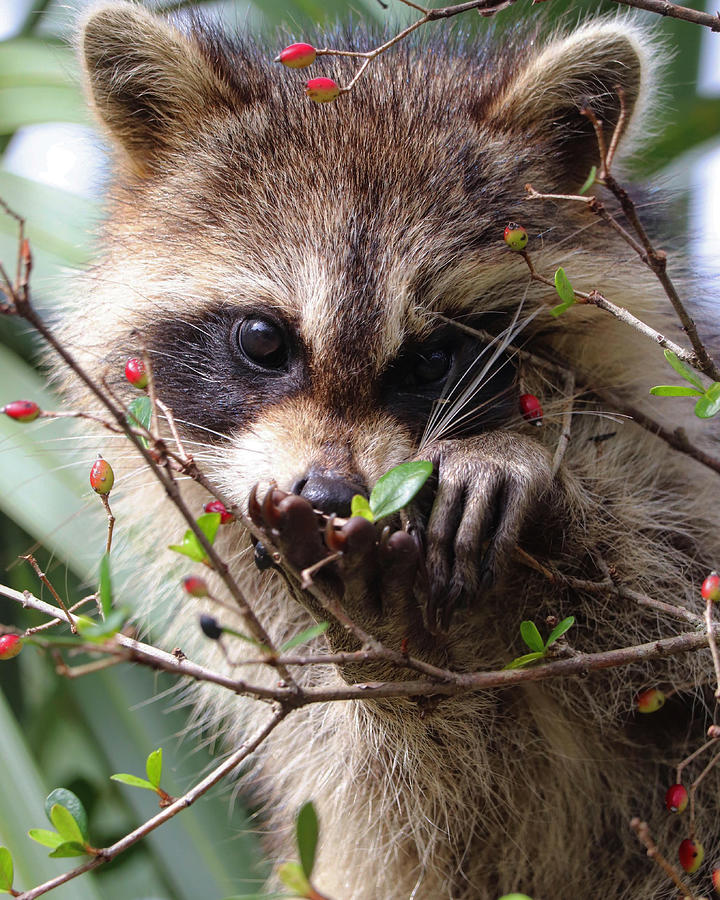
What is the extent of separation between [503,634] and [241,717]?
27.3 inches

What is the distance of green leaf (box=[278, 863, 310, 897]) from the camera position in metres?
0.77

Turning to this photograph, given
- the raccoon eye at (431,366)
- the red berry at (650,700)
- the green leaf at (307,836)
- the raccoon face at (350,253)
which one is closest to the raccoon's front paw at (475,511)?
the raccoon face at (350,253)

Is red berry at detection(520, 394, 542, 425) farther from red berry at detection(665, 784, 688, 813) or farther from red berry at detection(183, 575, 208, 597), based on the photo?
red berry at detection(183, 575, 208, 597)

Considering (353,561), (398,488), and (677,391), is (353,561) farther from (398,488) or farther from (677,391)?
(677,391)

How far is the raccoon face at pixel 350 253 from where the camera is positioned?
141cm

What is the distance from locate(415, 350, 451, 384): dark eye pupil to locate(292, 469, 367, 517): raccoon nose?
0.99ft

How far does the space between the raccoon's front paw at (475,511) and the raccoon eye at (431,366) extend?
121 mm

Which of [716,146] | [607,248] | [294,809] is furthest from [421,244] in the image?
[716,146]

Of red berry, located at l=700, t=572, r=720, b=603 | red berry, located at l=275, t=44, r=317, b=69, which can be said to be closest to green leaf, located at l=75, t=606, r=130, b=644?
red berry, located at l=700, t=572, r=720, b=603

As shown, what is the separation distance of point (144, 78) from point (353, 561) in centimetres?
108

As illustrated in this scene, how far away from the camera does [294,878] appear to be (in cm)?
78

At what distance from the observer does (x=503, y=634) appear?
5.38 feet

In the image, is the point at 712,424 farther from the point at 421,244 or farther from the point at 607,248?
the point at 421,244

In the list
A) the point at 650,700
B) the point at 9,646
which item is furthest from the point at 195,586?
the point at 650,700
